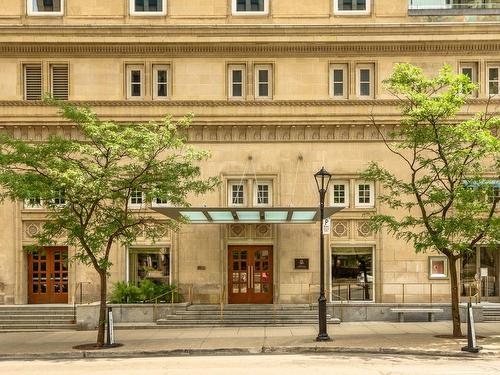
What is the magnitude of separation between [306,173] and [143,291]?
8501 mm

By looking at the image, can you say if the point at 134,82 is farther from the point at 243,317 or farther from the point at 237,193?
the point at 243,317

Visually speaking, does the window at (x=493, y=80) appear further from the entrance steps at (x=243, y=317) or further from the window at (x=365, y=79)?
the entrance steps at (x=243, y=317)

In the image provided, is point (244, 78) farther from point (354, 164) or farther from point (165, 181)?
point (165, 181)

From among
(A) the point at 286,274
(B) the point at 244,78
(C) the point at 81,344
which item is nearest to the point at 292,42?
(B) the point at 244,78

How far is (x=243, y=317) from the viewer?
3066 centimetres

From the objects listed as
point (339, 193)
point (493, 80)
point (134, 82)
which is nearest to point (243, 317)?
point (339, 193)

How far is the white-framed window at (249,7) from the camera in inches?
1352

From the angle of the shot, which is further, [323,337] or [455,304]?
[455,304]

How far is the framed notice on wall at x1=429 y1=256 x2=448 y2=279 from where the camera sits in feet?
110

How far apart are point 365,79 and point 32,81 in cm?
1440

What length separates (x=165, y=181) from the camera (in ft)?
81.5

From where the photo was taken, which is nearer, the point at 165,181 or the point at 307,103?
the point at 165,181

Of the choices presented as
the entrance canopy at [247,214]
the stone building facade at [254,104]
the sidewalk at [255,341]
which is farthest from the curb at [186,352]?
the stone building facade at [254,104]

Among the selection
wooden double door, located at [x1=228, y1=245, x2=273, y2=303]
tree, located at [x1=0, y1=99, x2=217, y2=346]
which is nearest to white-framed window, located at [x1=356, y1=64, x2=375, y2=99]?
wooden double door, located at [x1=228, y1=245, x2=273, y2=303]
